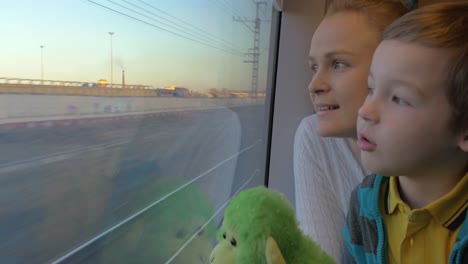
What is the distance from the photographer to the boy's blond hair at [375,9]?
93cm

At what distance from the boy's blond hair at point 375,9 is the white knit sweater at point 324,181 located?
1.01 ft

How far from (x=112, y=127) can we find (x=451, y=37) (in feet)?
1.89

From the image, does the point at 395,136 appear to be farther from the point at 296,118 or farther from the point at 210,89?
the point at 296,118

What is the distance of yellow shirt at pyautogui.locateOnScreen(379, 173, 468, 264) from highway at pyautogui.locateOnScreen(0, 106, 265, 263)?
51 cm

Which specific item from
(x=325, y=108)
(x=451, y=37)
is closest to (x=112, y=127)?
(x=325, y=108)

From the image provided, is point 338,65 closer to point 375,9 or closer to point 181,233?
point 375,9

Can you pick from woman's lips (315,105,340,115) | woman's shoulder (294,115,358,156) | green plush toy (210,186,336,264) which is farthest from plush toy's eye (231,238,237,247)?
woman's shoulder (294,115,358,156)

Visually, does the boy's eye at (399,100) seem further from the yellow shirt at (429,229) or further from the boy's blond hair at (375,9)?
the boy's blond hair at (375,9)

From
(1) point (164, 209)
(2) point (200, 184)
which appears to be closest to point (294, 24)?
(2) point (200, 184)

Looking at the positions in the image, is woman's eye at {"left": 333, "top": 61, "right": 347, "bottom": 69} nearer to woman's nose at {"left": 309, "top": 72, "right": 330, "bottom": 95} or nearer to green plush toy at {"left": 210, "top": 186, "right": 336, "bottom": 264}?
woman's nose at {"left": 309, "top": 72, "right": 330, "bottom": 95}

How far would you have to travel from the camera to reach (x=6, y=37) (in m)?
0.47

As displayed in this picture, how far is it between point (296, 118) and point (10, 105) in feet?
4.86

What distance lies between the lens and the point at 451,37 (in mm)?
611

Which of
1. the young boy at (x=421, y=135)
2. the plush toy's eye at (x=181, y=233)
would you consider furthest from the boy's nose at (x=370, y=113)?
the plush toy's eye at (x=181, y=233)
